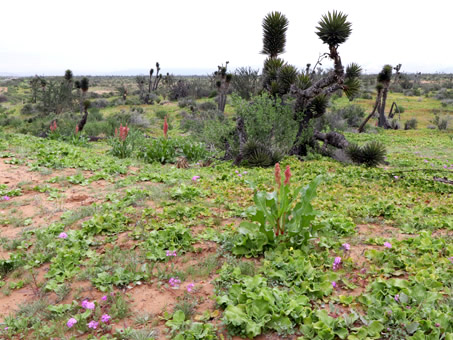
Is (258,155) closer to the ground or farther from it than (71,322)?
farther from it

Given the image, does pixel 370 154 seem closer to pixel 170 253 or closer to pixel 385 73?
pixel 170 253

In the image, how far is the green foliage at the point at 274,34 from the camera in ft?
42.2

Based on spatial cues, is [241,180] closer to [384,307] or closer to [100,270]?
[100,270]

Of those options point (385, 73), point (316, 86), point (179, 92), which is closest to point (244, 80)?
point (385, 73)

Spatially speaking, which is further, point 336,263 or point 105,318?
point 336,263

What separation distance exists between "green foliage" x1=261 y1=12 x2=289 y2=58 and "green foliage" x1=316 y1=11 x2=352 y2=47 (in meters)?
4.03

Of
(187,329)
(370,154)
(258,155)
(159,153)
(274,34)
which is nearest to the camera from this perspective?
(187,329)

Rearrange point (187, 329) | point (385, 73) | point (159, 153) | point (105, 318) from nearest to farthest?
1. point (187, 329)
2. point (105, 318)
3. point (159, 153)
4. point (385, 73)

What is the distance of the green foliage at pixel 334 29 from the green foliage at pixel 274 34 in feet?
13.2

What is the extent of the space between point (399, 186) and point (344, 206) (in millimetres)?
2081

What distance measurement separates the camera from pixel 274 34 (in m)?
12.9

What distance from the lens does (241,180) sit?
19.7 ft

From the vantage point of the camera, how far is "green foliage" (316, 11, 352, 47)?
28.4ft

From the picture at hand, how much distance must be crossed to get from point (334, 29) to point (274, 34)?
4560mm
